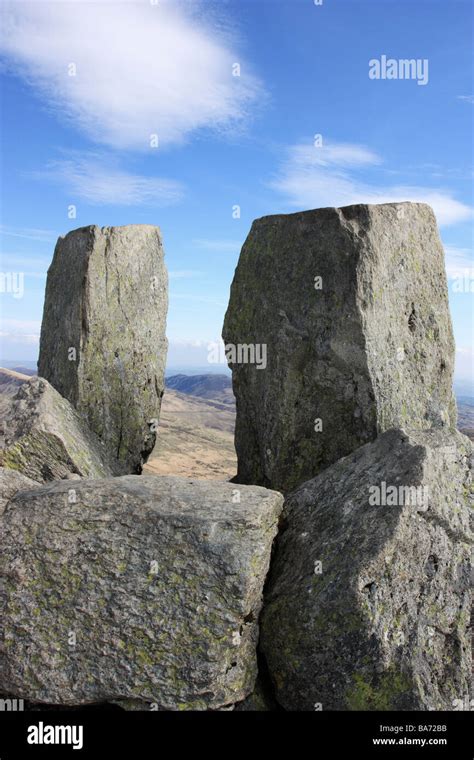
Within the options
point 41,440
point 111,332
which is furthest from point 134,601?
point 111,332

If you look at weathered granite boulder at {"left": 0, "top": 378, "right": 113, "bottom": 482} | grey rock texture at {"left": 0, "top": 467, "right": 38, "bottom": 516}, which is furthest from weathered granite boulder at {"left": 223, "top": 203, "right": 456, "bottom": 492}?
grey rock texture at {"left": 0, "top": 467, "right": 38, "bottom": 516}

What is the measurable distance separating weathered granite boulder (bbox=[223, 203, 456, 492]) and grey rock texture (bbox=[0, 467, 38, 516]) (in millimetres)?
4760

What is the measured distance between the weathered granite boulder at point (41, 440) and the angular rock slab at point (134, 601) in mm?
3008

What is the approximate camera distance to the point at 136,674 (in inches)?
311

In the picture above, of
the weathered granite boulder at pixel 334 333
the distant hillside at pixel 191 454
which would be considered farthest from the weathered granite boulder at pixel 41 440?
the distant hillside at pixel 191 454

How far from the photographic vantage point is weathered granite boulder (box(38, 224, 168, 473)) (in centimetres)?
1427

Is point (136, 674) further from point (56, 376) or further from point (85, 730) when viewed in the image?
point (56, 376)

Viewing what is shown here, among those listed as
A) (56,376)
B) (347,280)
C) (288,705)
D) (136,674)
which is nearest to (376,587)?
(288,705)

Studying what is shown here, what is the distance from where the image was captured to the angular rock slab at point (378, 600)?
794 centimetres

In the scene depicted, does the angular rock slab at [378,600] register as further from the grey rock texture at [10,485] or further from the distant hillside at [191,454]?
the distant hillside at [191,454]

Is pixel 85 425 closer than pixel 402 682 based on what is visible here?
No

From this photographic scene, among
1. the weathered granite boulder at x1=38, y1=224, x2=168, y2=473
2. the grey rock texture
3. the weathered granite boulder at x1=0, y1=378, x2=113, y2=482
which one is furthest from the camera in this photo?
the weathered granite boulder at x1=38, y1=224, x2=168, y2=473

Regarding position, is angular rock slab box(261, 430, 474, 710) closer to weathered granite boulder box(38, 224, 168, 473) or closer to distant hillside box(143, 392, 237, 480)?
weathered granite boulder box(38, 224, 168, 473)

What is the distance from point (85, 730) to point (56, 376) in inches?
322
